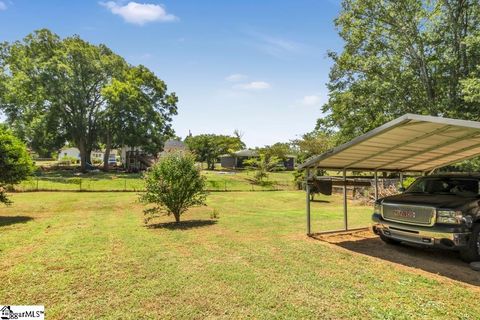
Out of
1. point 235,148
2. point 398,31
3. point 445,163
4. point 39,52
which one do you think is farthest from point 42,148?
point 445,163

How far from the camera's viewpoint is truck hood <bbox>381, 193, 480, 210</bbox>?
680 cm

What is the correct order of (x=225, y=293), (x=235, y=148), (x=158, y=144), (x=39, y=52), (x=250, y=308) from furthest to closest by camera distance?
(x=235, y=148) < (x=158, y=144) < (x=39, y=52) < (x=225, y=293) < (x=250, y=308)

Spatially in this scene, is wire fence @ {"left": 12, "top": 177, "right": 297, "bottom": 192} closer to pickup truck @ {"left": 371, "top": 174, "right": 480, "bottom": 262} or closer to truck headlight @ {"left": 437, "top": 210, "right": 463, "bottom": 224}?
pickup truck @ {"left": 371, "top": 174, "right": 480, "bottom": 262}

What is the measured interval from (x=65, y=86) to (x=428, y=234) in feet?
152

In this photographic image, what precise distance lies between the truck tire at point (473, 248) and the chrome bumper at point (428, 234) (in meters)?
0.16

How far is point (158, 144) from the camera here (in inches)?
1946

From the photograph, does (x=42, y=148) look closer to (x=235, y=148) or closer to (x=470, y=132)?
(x=235, y=148)

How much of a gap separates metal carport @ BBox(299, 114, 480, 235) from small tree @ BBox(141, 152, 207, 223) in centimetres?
420

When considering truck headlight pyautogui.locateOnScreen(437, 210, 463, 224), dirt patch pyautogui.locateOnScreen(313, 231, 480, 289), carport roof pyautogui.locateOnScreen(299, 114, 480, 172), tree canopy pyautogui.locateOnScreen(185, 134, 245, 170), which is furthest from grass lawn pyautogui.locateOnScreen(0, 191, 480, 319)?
tree canopy pyautogui.locateOnScreen(185, 134, 245, 170)

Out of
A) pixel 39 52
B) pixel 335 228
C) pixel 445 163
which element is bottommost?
pixel 335 228

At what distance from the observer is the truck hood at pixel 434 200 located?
680 cm

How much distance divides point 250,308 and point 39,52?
52620mm

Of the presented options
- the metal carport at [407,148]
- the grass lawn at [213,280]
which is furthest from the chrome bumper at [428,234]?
the metal carport at [407,148]

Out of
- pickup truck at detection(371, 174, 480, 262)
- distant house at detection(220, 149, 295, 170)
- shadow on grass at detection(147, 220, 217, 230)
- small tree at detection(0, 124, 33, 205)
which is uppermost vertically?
distant house at detection(220, 149, 295, 170)
